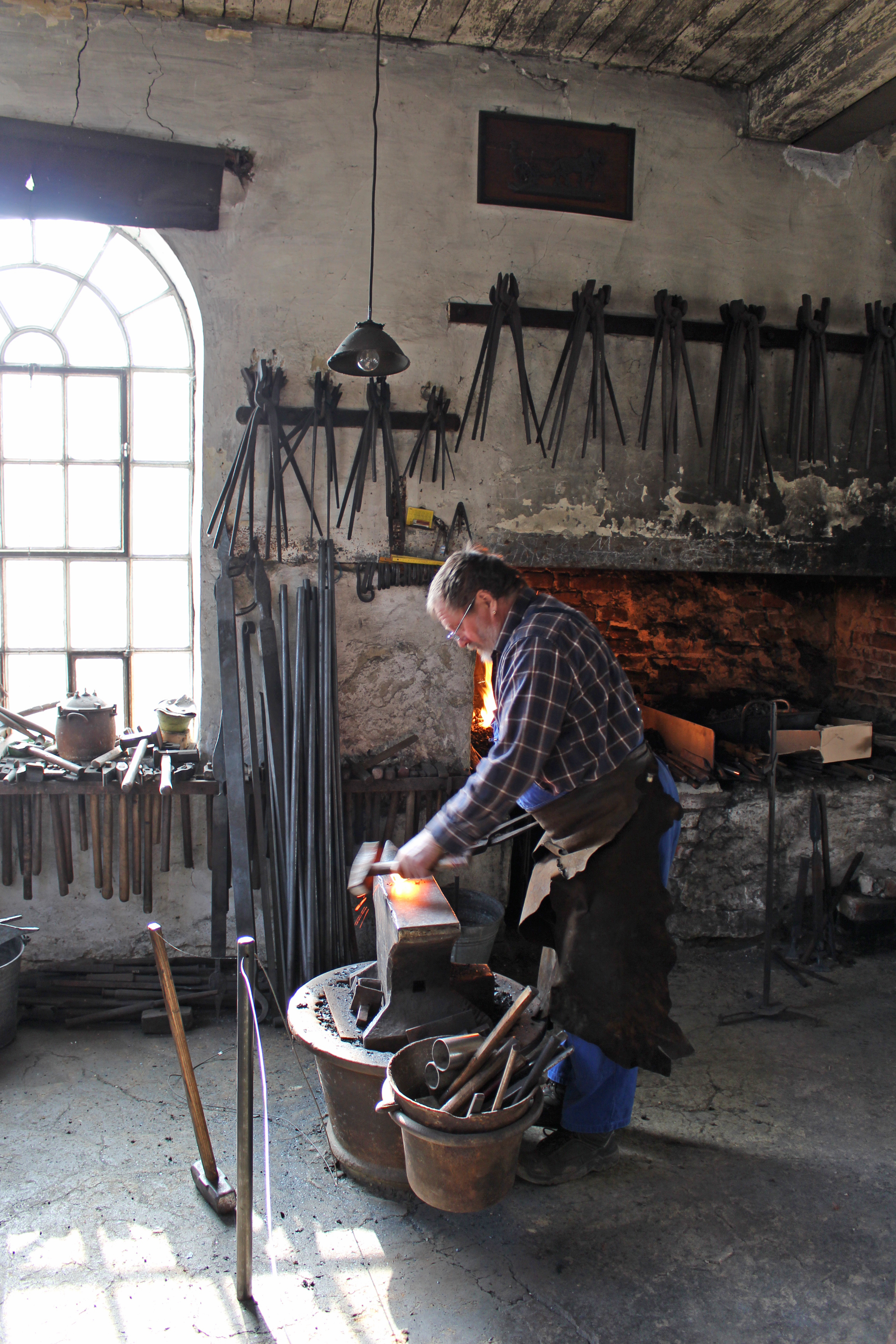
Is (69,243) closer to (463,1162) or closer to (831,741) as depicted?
(463,1162)

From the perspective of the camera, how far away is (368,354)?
3234 millimetres

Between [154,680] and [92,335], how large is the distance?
1573mm

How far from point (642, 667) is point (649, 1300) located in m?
3.45

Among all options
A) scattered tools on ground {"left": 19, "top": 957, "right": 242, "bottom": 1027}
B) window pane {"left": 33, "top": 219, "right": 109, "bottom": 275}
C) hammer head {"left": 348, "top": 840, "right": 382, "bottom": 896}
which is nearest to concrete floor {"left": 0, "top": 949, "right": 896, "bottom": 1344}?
scattered tools on ground {"left": 19, "top": 957, "right": 242, "bottom": 1027}

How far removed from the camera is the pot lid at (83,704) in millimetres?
3738

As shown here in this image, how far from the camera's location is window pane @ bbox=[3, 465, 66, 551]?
4.00 metres

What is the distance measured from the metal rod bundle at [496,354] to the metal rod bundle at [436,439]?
0.08 meters

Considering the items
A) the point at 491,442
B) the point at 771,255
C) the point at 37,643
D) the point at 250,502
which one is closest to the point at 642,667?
the point at 491,442

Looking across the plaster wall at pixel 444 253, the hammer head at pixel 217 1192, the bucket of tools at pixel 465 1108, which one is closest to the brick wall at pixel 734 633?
the plaster wall at pixel 444 253

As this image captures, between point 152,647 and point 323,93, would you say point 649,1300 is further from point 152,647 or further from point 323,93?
point 323,93

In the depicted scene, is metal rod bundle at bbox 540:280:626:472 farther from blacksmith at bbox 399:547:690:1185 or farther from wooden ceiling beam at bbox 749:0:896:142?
blacksmith at bbox 399:547:690:1185

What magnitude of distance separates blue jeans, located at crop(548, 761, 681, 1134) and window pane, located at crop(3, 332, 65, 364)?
3187 millimetres

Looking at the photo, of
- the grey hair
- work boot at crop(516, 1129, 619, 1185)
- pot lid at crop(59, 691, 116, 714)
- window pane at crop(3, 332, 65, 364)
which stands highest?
window pane at crop(3, 332, 65, 364)

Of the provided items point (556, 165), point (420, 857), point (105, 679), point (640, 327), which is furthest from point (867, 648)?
point (105, 679)
